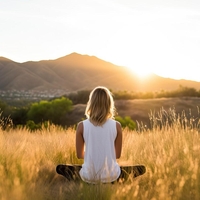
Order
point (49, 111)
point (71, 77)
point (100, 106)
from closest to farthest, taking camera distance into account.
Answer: point (100, 106)
point (49, 111)
point (71, 77)

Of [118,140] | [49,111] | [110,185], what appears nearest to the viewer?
[110,185]

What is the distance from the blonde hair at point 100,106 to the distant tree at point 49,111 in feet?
78.9

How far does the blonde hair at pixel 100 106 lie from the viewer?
480 centimetres

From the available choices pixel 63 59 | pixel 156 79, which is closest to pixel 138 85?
pixel 156 79

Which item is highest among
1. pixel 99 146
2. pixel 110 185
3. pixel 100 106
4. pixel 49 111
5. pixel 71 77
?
pixel 71 77

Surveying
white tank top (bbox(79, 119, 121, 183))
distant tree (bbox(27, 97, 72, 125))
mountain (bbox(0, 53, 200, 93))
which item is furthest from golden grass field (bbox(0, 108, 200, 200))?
mountain (bbox(0, 53, 200, 93))

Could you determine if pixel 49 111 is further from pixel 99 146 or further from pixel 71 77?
pixel 71 77

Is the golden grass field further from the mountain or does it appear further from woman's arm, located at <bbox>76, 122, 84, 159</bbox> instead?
the mountain

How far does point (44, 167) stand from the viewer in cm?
598

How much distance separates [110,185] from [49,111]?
84.8ft

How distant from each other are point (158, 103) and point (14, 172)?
94.7 feet

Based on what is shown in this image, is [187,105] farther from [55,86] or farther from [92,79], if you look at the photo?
[92,79]

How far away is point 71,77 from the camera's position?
140m

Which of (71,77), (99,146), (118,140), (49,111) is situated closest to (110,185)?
(99,146)
